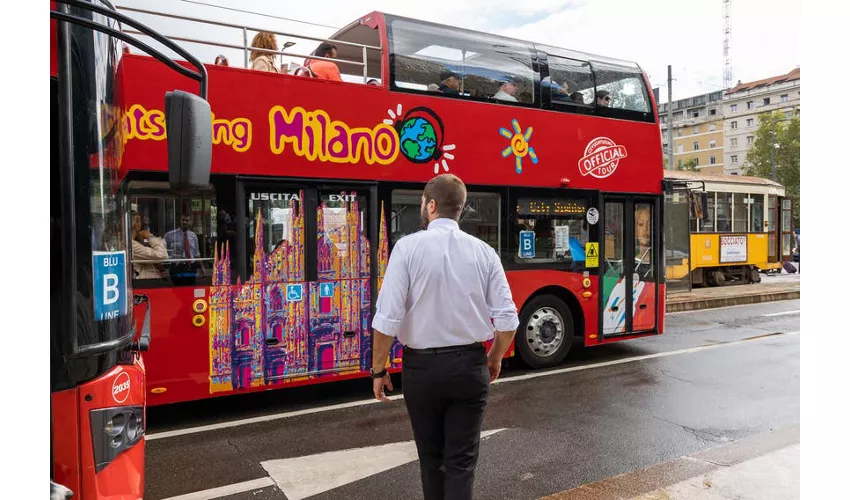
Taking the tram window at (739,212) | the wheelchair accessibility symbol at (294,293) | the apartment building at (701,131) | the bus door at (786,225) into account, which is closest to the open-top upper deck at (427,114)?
the wheelchair accessibility symbol at (294,293)

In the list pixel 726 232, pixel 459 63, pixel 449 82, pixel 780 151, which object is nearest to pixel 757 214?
pixel 726 232

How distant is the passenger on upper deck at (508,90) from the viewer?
739cm

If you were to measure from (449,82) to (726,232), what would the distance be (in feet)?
54.1

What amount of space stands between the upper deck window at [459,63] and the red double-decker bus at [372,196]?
0.9 inches

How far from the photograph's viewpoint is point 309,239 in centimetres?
614

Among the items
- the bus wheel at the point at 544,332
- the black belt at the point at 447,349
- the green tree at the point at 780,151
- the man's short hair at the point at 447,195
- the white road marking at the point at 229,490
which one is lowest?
the white road marking at the point at 229,490

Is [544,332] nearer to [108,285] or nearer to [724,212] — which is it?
[108,285]

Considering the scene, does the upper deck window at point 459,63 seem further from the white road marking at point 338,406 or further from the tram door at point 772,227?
the tram door at point 772,227

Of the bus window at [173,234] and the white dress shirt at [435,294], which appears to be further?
the bus window at [173,234]

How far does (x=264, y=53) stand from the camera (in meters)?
6.30

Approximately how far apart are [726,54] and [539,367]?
344 feet

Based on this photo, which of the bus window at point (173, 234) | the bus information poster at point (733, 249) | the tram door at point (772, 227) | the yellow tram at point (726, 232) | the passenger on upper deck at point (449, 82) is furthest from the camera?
the tram door at point (772, 227)
